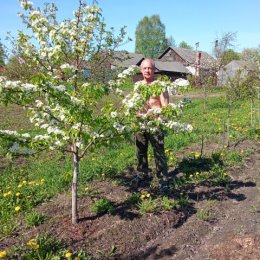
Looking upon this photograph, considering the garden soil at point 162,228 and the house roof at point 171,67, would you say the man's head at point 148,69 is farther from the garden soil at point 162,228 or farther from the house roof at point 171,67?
the house roof at point 171,67

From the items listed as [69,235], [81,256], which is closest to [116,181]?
[69,235]

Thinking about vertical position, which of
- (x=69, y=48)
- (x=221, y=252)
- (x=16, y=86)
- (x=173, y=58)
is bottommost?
(x=221, y=252)

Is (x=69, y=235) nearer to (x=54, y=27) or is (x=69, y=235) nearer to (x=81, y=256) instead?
(x=81, y=256)

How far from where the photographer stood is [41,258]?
3.81 meters

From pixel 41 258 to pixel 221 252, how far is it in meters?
2.27

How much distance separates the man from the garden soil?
1.06 feet

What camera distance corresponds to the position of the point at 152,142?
5.54 metres

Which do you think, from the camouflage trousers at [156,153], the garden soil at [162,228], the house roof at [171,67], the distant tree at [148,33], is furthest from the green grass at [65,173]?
the distant tree at [148,33]

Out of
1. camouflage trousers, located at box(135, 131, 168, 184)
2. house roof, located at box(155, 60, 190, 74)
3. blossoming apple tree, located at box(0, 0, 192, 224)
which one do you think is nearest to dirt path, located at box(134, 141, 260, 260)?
camouflage trousers, located at box(135, 131, 168, 184)

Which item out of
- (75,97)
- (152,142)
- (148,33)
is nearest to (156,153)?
(152,142)

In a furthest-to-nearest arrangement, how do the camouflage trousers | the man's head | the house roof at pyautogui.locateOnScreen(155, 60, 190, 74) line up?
the house roof at pyautogui.locateOnScreen(155, 60, 190, 74)
the camouflage trousers
the man's head

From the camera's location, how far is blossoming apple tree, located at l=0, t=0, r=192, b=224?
3.83 m

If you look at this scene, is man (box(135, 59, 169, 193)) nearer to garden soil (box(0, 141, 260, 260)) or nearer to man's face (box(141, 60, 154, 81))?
man's face (box(141, 60, 154, 81))

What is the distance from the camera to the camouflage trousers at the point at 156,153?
5438 mm
